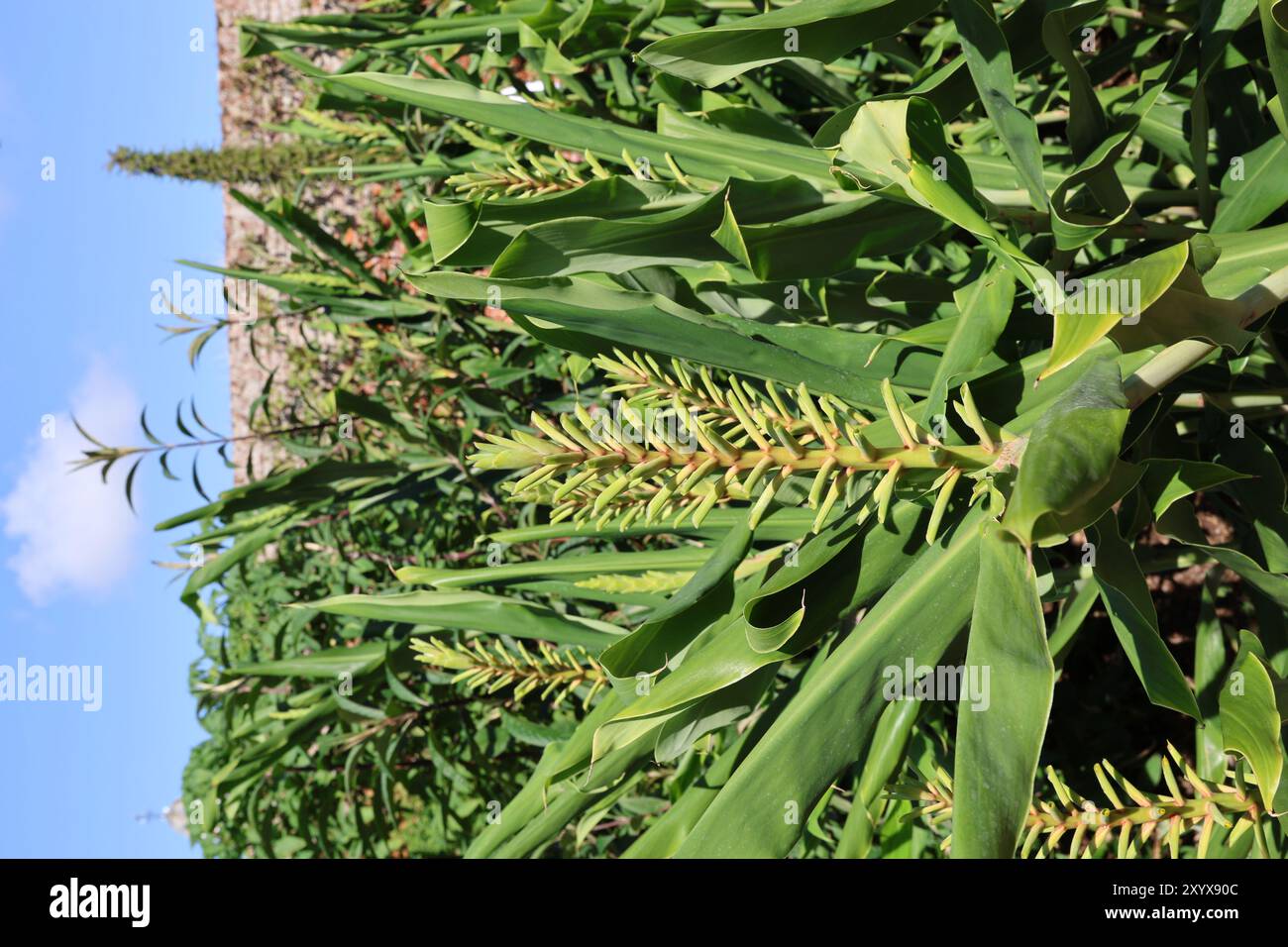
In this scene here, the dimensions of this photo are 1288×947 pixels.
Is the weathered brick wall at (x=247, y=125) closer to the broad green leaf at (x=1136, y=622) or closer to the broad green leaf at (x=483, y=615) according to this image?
the broad green leaf at (x=483, y=615)

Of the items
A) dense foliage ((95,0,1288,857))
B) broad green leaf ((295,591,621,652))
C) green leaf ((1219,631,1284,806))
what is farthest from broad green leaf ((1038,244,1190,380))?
broad green leaf ((295,591,621,652))

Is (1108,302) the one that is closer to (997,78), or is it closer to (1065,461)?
(1065,461)

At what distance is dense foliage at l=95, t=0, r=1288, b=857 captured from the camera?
64cm

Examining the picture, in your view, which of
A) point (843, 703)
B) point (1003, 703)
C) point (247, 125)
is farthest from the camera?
point (247, 125)

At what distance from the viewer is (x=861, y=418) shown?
739mm

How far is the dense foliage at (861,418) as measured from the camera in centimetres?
64

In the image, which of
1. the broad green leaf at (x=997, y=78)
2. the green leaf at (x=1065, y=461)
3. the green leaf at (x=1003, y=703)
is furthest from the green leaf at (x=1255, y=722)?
the broad green leaf at (x=997, y=78)

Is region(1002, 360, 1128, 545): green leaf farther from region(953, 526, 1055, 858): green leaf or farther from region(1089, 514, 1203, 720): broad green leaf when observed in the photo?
region(1089, 514, 1203, 720): broad green leaf

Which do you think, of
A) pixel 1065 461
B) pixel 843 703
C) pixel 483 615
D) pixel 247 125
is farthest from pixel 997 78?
pixel 247 125

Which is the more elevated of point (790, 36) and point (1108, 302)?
point (790, 36)

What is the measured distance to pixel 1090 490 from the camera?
524 mm

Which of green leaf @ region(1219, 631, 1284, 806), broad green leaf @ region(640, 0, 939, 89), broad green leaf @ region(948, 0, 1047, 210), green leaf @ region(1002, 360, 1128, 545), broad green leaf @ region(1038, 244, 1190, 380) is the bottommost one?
green leaf @ region(1219, 631, 1284, 806)
